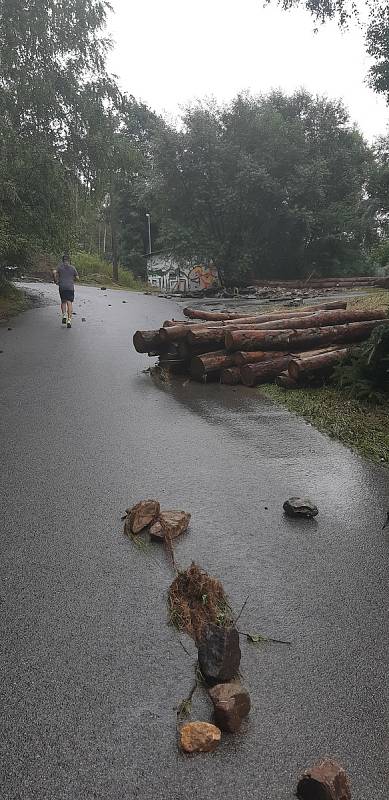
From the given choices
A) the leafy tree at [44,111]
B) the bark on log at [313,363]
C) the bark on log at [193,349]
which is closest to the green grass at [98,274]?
the leafy tree at [44,111]

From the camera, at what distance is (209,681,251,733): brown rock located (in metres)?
2.09

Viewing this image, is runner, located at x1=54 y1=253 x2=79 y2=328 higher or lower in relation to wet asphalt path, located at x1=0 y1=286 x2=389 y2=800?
higher

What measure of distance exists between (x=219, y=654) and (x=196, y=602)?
542mm

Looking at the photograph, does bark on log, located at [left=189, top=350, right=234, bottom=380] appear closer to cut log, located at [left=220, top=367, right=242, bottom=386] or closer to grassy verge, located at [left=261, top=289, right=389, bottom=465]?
cut log, located at [left=220, top=367, right=242, bottom=386]

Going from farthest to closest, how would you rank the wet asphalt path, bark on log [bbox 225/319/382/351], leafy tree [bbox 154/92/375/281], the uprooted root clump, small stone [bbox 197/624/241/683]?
leafy tree [bbox 154/92/375/281]
bark on log [bbox 225/319/382/351]
the uprooted root clump
small stone [bbox 197/624/241/683]
the wet asphalt path

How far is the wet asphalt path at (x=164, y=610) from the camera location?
197cm

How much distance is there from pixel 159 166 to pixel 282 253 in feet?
36.2

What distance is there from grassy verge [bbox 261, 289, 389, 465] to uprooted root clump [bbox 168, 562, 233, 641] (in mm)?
2822

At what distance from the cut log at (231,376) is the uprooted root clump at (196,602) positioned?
5.64m

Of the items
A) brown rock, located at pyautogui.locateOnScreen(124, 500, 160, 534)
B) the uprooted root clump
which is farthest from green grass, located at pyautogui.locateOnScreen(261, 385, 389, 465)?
the uprooted root clump

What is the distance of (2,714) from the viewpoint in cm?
216

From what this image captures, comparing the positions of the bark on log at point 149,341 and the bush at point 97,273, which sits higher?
the bush at point 97,273

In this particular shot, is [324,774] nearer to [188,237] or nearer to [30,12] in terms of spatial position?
[30,12]

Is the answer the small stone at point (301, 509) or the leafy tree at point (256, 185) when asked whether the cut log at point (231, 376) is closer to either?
the small stone at point (301, 509)
